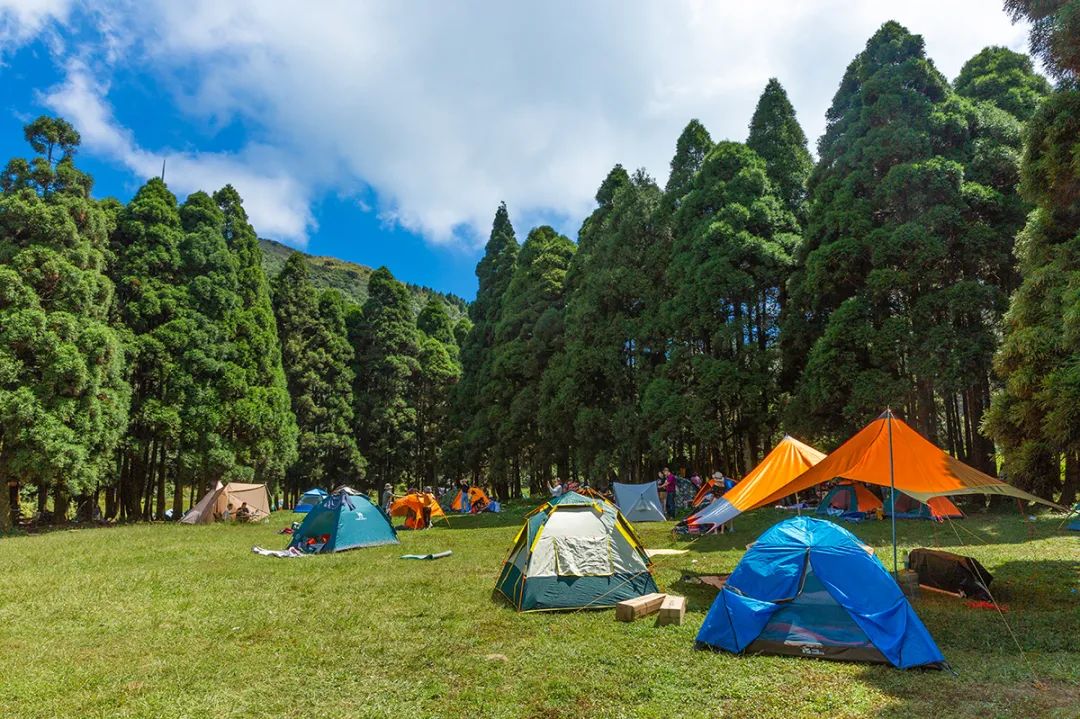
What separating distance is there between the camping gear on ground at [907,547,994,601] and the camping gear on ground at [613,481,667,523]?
380 inches

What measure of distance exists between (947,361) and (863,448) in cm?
800

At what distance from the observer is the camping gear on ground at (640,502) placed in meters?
17.5

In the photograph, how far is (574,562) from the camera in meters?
7.79

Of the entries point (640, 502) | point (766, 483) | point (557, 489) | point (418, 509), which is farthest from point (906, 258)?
point (418, 509)

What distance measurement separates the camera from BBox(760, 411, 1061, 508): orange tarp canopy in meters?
7.64

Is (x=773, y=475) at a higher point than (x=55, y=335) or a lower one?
lower

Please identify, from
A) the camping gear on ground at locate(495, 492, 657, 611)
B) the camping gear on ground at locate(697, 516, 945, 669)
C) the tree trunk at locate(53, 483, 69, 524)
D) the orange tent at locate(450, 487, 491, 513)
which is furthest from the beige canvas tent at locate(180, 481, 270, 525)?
the camping gear on ground at locate(697, 516, 945, 669)

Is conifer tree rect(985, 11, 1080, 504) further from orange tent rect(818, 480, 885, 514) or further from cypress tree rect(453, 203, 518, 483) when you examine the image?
cypress tree rect(453, 203, 518, 483)

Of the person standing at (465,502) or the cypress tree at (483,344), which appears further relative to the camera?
the cypress tree at (483,344)

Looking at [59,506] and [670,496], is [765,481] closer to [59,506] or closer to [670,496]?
[670,496]

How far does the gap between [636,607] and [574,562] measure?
3.74ft

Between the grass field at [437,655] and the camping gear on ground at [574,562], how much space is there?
339 millimetres

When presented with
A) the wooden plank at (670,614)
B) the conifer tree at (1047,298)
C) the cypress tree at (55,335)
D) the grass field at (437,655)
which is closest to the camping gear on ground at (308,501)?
the cypress tree at (55,335)

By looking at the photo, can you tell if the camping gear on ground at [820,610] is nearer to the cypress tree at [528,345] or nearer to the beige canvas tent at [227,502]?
the beige canvas tent at [227,502]
